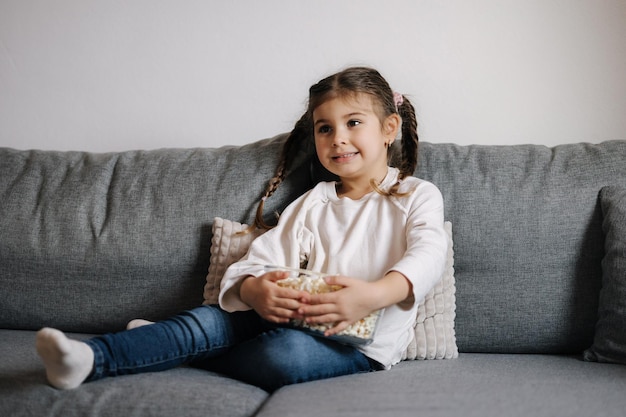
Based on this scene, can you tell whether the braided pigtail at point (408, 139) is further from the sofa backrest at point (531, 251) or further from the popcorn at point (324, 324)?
the popcorn at point (324, 324)

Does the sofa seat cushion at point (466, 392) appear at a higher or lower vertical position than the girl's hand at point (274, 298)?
lower

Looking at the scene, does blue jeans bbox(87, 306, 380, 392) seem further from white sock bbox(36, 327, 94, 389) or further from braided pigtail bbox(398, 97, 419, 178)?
braided pigtail bbox(398, 97, 419, 178)

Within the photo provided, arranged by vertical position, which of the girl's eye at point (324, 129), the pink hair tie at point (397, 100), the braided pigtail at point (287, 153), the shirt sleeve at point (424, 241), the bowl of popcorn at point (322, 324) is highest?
the pink hair tie at point (397, 100)

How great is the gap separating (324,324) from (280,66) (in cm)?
110

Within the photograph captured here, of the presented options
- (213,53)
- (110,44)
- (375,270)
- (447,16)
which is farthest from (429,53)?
(110,44)

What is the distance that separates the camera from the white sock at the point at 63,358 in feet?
4.01

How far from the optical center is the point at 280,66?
7.37ft

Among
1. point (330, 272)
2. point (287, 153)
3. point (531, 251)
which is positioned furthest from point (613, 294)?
point (287, 153)

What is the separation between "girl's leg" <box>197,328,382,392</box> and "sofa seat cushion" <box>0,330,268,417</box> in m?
0.05

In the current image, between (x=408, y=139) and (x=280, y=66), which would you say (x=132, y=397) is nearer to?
(x=408, y=139)

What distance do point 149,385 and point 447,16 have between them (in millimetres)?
1455

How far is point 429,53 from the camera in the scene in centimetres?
216

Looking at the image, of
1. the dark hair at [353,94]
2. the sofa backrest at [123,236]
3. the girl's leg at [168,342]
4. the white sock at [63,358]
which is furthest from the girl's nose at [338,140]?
the white sock at [63,358]

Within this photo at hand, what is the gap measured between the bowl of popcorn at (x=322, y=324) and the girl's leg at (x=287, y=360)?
0.11 ft
